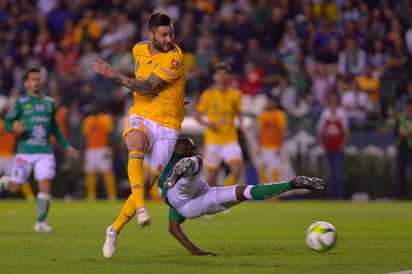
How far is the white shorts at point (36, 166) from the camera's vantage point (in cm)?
1532

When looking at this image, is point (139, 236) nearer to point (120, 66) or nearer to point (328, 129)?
point (328, 129)

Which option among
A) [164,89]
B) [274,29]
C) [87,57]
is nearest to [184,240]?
[164,89]

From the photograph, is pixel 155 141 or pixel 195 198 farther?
pixel 155 141

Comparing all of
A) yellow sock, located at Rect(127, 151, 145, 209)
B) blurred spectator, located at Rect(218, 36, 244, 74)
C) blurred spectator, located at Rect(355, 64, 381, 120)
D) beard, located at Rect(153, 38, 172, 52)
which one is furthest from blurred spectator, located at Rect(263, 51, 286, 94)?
yellow sock, located at Rect(127, 151, 145, 209)

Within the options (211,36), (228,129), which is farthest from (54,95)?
(228,129)

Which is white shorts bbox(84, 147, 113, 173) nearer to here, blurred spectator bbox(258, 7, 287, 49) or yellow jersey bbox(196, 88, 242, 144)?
blurred spectator bbox(258, 7, 287, 49)

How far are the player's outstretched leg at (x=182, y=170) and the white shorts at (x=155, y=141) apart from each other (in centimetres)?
47

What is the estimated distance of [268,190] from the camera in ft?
33.8

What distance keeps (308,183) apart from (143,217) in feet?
5.13

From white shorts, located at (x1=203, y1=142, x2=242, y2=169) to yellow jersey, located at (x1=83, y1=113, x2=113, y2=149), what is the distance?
708 cm

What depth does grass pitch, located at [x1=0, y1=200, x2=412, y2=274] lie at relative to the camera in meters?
9.69

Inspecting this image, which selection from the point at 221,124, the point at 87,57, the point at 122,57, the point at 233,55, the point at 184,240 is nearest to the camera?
the point at 184,240

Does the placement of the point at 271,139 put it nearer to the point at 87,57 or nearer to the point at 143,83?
the point at 87,57

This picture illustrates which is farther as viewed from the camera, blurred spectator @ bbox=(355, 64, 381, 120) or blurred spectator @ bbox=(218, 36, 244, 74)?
blurred spectator @ bbox=(218, 36, 244, 74)
